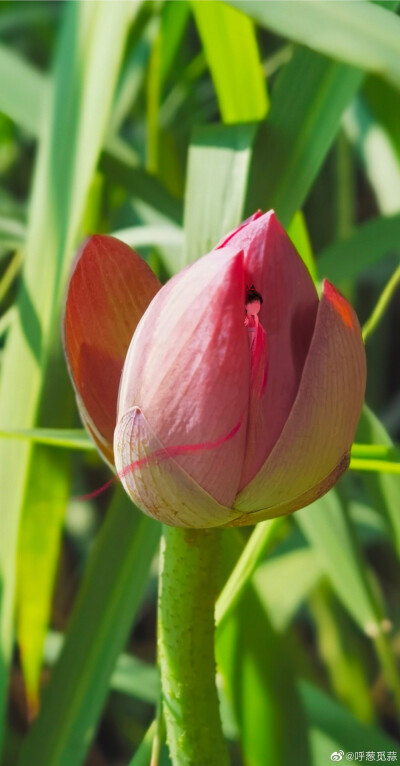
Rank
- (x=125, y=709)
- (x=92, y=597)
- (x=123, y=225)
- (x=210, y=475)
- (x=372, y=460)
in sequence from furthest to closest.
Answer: (x=125, y=709) < (x=123, y=225) < (x=92, y=597) < (x=372, y=460) < (x=210, y=475)

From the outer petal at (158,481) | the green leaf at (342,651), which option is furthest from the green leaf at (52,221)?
the green leaf at (342,651)

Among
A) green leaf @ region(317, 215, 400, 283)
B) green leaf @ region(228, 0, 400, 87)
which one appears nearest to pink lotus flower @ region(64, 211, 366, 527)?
green leaf @ region(228, 0, 400, 87)

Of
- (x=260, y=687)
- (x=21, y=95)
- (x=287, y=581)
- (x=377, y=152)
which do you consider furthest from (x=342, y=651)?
(x=21, y=95)

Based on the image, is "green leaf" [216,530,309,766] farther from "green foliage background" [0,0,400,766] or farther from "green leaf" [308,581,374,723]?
"green leaf" [308,581,374,723]

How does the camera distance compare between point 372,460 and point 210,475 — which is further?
point 372,460

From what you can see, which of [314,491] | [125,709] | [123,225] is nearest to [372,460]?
[314,491]

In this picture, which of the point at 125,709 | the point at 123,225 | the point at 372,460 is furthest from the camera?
the point at 125,709

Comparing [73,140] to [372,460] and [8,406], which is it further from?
[372,460]

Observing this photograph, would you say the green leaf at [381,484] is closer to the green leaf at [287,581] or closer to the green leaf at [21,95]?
the green leaf at [287,581]
